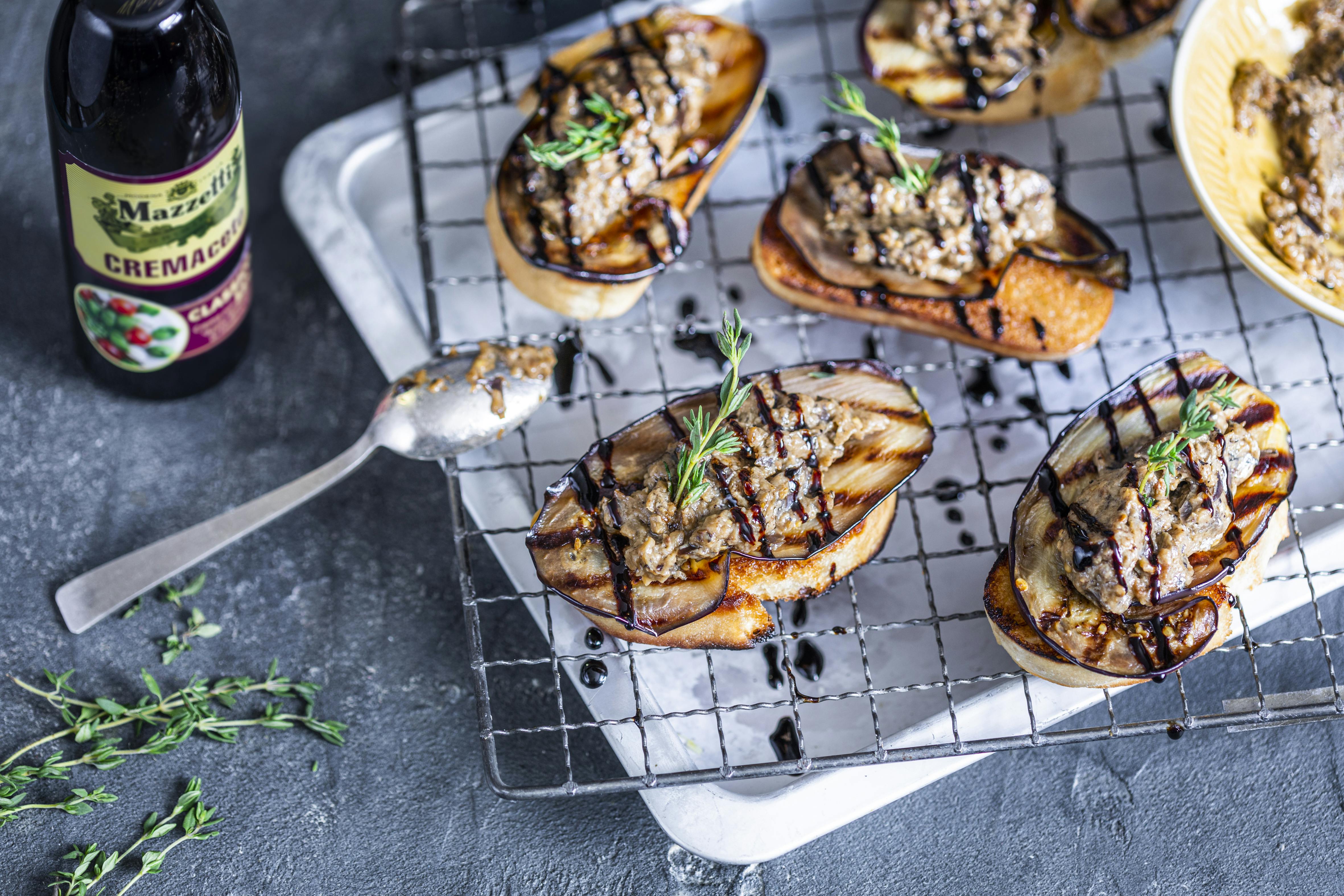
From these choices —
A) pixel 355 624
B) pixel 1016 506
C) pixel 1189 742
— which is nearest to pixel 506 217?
pixel 355 624

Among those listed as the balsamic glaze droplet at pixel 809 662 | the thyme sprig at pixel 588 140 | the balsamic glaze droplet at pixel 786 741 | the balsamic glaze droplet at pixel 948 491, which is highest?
the thyme sprig at pixel 588 140

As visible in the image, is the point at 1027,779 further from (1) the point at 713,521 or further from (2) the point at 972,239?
(2) the point at 972,239

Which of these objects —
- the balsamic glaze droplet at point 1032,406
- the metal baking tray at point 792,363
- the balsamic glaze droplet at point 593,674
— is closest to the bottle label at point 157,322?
the metal baking tray at point 792,363

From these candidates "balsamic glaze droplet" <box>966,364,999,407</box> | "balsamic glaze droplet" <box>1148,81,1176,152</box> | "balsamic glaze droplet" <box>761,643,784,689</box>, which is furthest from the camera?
"balsamic glaze droplet" <box>1148,81,1176,152</box>

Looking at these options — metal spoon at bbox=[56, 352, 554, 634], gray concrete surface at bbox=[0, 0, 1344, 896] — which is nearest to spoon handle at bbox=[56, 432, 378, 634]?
metal spoon at bbox=[56, 352, 554, 634]

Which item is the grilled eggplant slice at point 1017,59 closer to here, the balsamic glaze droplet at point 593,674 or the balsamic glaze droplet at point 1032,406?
the balsamic glaze droplet at point 1032,406

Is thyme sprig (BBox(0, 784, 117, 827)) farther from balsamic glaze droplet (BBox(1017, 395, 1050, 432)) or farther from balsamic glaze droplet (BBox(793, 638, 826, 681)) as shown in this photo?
balsamic glaze droplet (BBox(1017, 395, 1050, 432))
